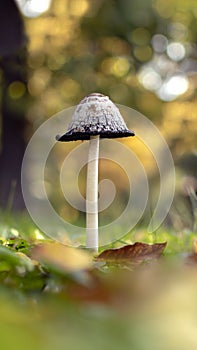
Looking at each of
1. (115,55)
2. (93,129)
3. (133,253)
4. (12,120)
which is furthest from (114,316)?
(115,55)

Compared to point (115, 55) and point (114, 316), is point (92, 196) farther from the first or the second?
point (115, 55)

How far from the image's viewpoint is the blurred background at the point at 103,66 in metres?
7.12

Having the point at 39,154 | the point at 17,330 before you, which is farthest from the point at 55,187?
the point at 17,330

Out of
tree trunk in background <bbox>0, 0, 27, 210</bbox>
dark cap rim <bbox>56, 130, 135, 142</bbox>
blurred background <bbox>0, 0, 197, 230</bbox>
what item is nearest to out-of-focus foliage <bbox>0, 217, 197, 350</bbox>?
dark cap rim <bbox>56, 130, 135, 142</bbox>

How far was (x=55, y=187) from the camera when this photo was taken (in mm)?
9016

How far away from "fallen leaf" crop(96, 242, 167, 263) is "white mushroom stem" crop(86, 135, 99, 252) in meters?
0.22

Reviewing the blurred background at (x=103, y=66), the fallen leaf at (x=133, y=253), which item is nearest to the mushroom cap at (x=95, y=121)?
the fallen leaf at (x=133, y=253)

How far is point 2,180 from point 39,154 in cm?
249

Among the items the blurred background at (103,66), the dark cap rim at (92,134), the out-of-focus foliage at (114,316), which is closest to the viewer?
the out-of-focus foliage at (114,316)

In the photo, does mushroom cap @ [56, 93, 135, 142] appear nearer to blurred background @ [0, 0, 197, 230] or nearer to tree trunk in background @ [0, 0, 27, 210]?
tree trunk in background @ [0, 0, 27, 210]

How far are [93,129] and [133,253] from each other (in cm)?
28

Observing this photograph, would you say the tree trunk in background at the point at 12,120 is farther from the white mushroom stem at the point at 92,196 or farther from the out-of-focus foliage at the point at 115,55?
the white mushroom stem at the point at 92,196

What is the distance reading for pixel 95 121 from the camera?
0.92 meters

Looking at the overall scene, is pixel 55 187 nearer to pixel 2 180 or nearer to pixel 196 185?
pixel 2 180
